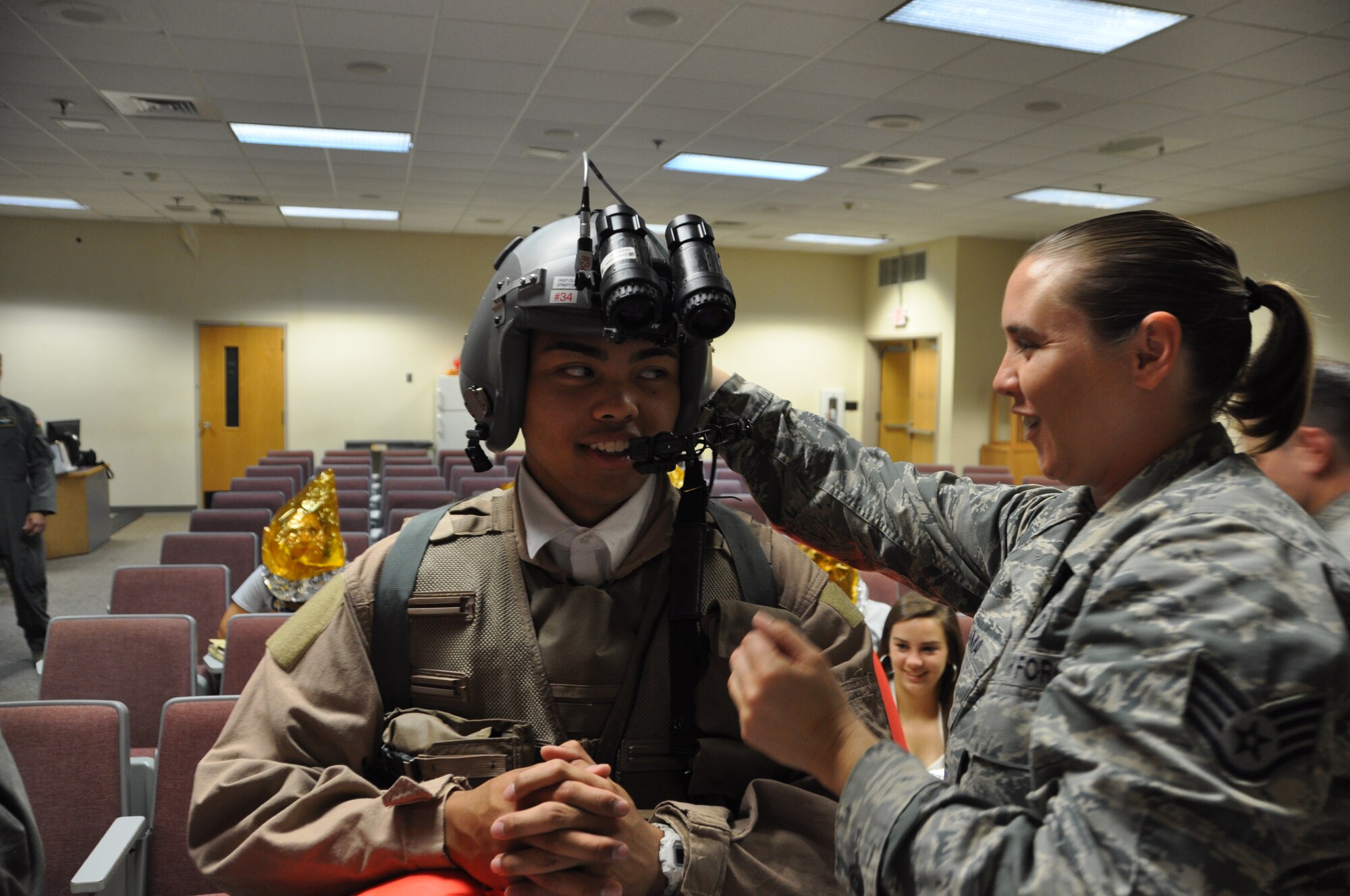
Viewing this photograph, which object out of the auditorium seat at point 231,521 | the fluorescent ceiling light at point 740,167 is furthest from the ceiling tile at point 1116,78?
the auditorium seat at point 231,521

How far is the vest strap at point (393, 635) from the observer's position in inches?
45.3

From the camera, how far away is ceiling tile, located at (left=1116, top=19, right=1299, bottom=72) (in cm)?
438

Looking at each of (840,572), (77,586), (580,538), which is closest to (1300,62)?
Answer: (840,572)

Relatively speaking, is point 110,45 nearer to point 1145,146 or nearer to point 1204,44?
point 1204,44

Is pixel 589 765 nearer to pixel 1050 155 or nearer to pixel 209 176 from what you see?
pixel 1050 155

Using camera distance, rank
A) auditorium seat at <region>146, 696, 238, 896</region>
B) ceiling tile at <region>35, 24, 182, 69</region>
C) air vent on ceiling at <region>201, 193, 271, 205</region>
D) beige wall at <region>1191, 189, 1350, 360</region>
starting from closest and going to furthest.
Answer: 1. auditorium seat at <region>146, 696, 238, 896</region>
2. ceiling tile at <region>35, 24, 182, 69</region>
3. beige wall at <region>1191, 189, 1350, 360</region>
4. air vent on ceiling at <region>201, 193, 271, 205</region>

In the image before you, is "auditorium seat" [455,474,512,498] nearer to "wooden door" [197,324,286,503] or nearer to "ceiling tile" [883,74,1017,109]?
"ceiling tile" [883,74,1017,109]

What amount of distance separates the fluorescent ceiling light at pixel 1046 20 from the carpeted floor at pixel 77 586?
17.6ft

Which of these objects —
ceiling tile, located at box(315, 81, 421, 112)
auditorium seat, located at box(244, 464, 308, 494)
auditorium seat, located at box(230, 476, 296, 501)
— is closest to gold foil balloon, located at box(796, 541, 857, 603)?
ceiling tile, located at box(315, 81, 421, 112)

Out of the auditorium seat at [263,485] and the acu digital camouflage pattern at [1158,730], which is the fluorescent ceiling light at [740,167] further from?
the acu digital camouflage pattern at [1158,730]

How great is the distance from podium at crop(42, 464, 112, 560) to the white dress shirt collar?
27.3 feet

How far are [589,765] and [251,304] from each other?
1169cm

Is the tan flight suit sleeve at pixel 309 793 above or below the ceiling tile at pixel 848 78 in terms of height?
below

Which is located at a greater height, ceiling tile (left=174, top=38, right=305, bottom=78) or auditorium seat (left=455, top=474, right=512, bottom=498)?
ceiling tile (left=174, top=38, right=305, bottom=78)
